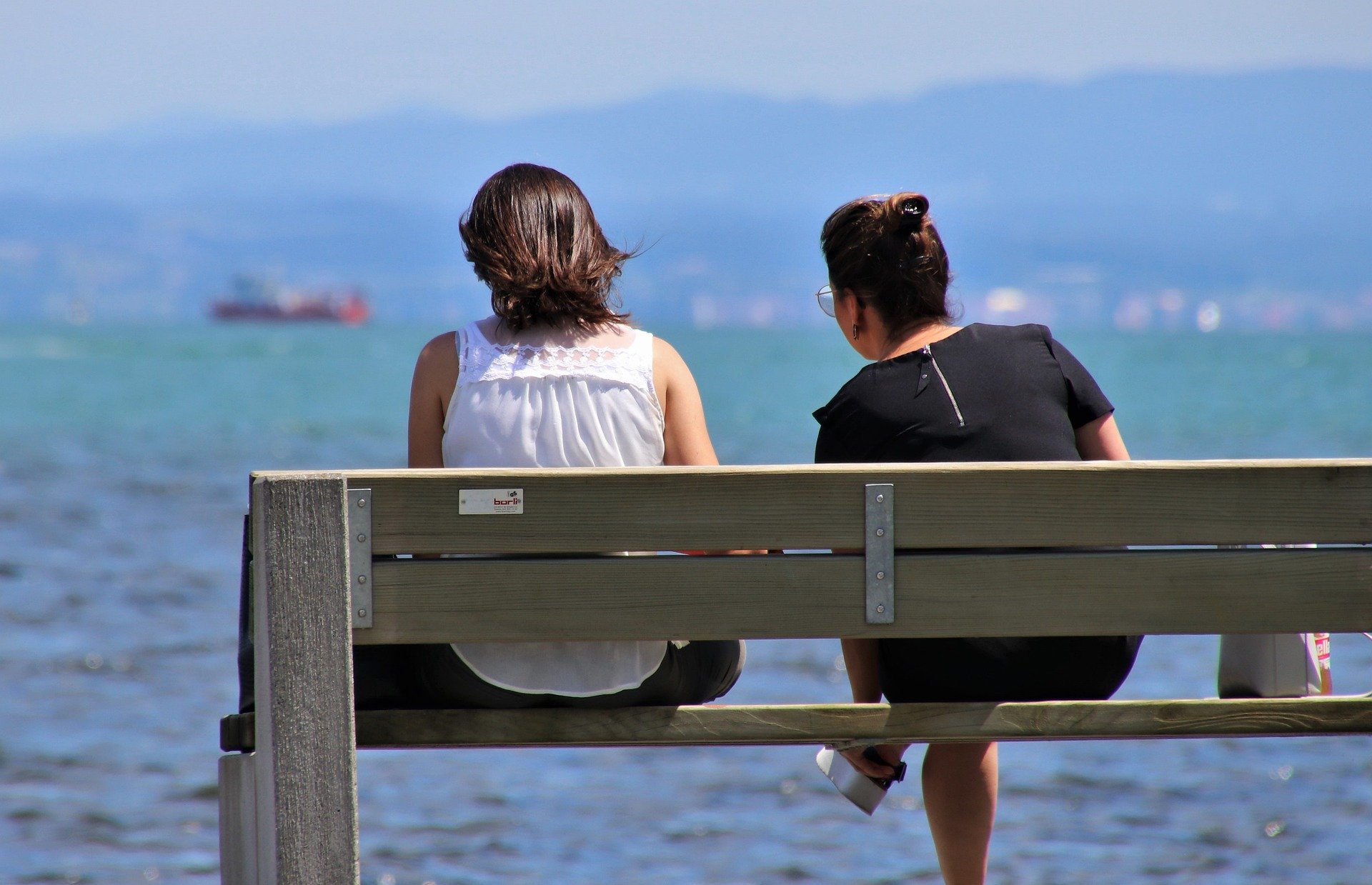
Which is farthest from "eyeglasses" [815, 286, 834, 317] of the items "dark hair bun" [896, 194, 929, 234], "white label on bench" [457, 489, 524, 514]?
"white label on bench" [457, 489, 524, 514]

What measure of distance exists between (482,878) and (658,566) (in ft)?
9.25

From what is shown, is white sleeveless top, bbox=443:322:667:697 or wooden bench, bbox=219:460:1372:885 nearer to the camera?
wooden bench, bbox=219:460:1372:885

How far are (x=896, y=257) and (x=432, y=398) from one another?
0.90 m

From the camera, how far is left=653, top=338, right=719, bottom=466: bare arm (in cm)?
271

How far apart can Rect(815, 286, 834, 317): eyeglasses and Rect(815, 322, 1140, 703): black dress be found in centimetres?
26

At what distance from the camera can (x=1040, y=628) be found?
2344mm

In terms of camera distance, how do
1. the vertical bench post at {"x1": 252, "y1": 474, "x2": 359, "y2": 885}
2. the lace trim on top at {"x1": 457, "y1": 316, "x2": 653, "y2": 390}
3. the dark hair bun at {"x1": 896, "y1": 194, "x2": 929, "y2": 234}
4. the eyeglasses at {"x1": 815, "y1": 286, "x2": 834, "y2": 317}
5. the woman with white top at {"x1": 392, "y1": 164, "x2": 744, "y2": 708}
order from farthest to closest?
the eyeglasses at {"x1": 815, "y1": 286, "x2": 834, "y2": 317} < the dark hair bun at {"x1": 896, "y1": 194, "x2": 929, "y2": 234} < the lace trim on top at {"x1": 457, "y1": 316, "x2": 653, "y2": 390} < the woman with white top at {"x1": 392, "y1": 164, "x2": 744, "y2": 708} < the vertical bench post at {"x1": 252, "y1": 474, "x2": 359, "y2": 885}

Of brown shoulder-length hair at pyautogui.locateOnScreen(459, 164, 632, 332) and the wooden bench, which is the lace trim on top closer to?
brown shoulder-length hair at pyautogui.locateOnScreen(459, 164, 632, 332)

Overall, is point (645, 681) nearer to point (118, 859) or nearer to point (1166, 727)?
point (1166, 727)

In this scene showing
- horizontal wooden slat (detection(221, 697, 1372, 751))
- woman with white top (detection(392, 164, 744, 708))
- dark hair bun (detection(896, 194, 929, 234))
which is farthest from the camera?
dark hair bun (detection(896, 194, 929, 234))

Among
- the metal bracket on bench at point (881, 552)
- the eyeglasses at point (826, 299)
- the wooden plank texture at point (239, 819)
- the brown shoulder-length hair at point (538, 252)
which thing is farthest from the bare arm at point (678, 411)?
the wooden plank texture at point (239, 819)

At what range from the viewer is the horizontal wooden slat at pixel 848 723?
7.95ft

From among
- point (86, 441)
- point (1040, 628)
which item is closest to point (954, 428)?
point (1040, 628)

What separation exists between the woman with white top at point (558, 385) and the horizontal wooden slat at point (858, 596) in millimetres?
225
